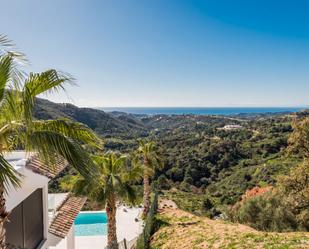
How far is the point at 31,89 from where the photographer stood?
4.46 m

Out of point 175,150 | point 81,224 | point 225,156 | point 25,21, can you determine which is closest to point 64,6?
point 25,21

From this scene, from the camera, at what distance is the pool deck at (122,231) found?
19298 mm

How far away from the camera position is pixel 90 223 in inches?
1001

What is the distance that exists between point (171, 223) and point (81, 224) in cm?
987

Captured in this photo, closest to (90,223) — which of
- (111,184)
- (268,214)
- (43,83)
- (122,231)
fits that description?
(122,231)

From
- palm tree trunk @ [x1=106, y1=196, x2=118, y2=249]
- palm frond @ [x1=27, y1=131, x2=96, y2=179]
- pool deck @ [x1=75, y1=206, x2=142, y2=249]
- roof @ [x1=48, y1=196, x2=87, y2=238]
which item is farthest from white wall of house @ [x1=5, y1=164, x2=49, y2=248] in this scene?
pool deck @ [x1=75, y1=206, x2=142, y2=249]

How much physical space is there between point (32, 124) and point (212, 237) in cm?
1255

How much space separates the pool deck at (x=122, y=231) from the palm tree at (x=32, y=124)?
15.8m

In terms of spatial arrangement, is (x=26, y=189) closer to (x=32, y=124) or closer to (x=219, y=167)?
(x=32, y=124)

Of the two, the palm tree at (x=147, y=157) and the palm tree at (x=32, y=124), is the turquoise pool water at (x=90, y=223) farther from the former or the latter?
the palm tree at (x=32, y=124)

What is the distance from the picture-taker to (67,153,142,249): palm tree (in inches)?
484

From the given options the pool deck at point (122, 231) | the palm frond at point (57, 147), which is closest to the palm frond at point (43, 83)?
the palm frond at point (57, 147)

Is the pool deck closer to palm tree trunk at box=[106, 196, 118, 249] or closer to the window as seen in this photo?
palm tree trunk at box=[106, 196, 118, 249]

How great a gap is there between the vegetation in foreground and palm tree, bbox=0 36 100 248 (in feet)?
32.5
